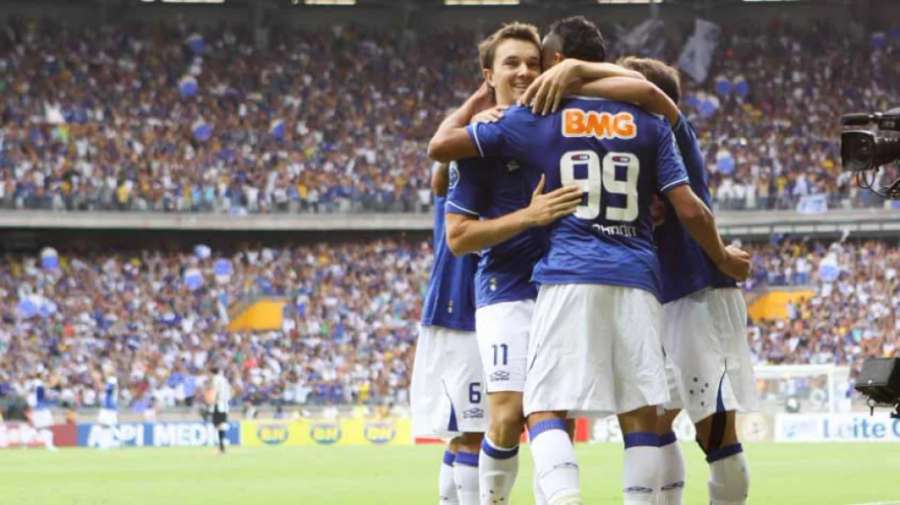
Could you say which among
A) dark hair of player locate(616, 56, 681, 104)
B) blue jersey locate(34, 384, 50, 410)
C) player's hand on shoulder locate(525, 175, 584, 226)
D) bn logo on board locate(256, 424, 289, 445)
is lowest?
bn logo on board locate(256, 424, 289, 445)

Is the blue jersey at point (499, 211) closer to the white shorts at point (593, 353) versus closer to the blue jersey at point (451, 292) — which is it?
the white shorts at point (593, 353)

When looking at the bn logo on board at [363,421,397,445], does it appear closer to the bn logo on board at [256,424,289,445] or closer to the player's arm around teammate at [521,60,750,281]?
the bn logo on board at [256,424,289,445]

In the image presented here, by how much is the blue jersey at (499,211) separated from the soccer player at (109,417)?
2833 centimetres

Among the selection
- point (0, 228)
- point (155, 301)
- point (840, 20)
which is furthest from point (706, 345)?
point (840, 20)

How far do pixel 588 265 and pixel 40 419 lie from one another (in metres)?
30.7

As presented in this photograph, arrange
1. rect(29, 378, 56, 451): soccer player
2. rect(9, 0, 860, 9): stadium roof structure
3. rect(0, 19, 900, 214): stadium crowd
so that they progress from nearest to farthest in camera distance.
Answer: rect(29, 378, 56, 451): soccer player → rect(0, 19, 900, 214): stadium crowd → rect(9, 0, 860, 9): stadium roof structure

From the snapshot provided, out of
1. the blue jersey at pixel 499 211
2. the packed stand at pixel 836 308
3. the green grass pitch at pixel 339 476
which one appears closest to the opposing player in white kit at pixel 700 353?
the blue jersey at pixel 499 211

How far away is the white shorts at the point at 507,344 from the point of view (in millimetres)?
7406

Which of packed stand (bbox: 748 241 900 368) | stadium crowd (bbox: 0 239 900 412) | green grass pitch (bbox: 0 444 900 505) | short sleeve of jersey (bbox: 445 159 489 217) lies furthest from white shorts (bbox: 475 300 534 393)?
packed stand (bbox: 748 241 900 368)

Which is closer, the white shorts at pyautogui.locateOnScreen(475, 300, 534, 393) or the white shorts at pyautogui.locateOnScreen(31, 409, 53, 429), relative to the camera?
the white shorts at pyautogui.locateOnScreen(475, 300, 534, 393)

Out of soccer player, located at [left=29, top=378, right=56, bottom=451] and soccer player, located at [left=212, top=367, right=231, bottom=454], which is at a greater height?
soccer player, located at [left=212, top=367, right=231, bottom=454]

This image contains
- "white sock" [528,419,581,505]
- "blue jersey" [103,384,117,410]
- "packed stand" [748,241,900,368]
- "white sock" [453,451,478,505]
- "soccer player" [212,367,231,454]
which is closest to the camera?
"white sock" [528,419,581,505]

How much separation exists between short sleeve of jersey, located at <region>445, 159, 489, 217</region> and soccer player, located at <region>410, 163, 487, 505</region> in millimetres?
1377

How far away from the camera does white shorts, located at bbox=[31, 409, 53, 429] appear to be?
A: 3553 centimetres
